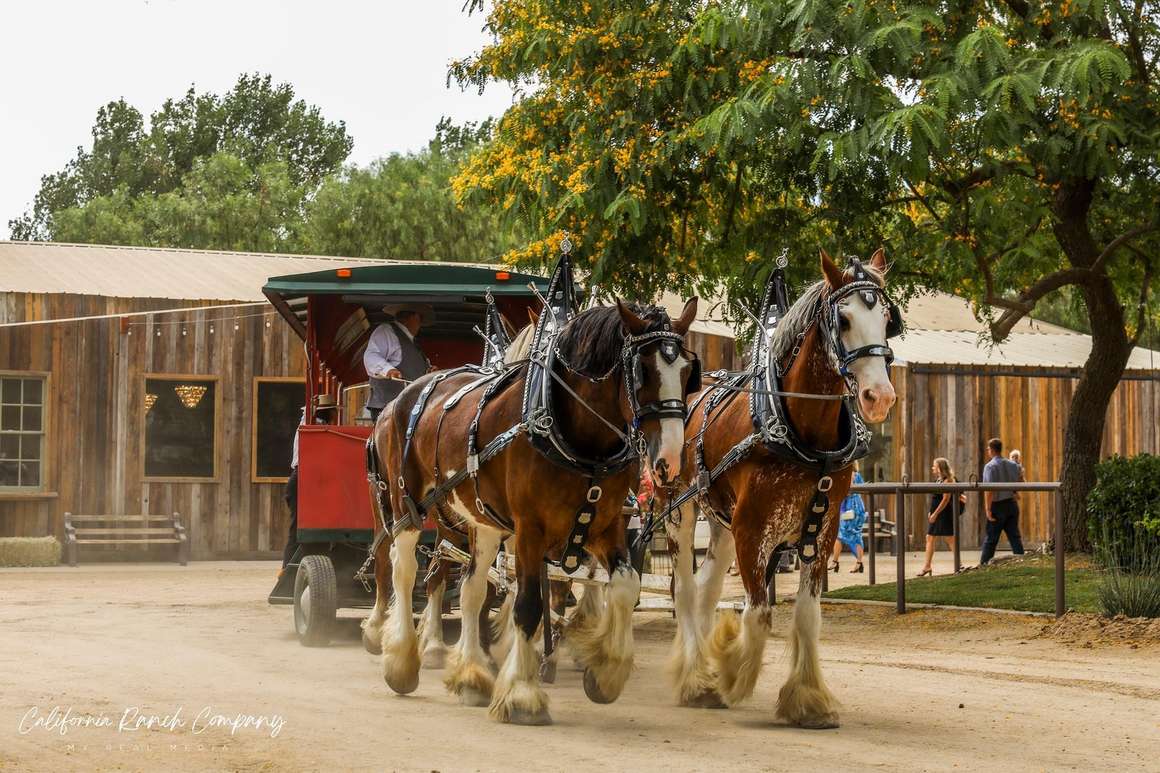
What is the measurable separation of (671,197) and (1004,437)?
13795mm

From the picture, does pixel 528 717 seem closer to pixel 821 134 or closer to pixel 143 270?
pixel 821 134

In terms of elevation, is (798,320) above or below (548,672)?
above

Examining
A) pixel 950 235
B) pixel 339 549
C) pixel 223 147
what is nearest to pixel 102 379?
pixel 339 549

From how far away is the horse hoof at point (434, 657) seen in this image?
32.5ft

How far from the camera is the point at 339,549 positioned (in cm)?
1211

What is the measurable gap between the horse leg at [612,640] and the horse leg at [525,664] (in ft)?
1.14

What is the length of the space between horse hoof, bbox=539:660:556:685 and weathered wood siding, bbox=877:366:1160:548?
54.7 ft

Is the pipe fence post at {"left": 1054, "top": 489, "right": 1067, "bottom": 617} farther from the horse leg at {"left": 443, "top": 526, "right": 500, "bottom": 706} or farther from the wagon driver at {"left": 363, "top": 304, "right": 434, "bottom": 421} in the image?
the horse leg at {"left": 443, "top": 526, "right": 500, "bottom": 706}

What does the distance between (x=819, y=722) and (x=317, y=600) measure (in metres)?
4.67

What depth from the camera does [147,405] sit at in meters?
23.0

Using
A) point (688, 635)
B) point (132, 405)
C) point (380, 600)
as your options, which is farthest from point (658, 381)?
point (132, 405)

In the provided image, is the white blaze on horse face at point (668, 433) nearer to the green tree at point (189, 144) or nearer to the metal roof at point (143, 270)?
the metal roof at point (143, 270)

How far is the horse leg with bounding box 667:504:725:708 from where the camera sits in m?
8.34

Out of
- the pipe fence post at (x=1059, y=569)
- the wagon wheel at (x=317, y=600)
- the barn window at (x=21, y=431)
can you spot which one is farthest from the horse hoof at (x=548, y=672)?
the barn window at (x=21, y=431)
